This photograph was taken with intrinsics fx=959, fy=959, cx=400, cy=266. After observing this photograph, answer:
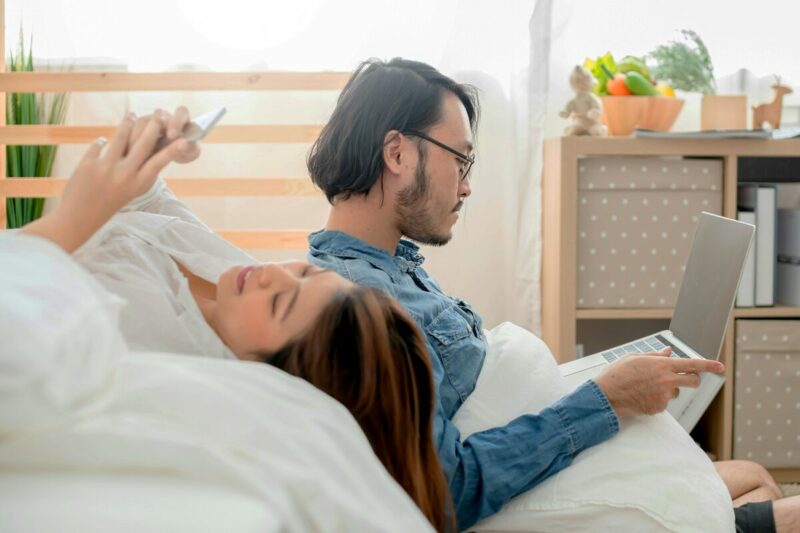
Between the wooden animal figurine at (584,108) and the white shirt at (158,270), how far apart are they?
1411 millimetres

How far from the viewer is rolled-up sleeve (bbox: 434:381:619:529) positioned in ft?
3.48

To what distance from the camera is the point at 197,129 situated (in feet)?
2.87

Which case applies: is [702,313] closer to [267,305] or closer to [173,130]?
[267,305]

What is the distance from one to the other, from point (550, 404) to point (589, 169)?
1302 mm

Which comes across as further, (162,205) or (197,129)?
(162,205)

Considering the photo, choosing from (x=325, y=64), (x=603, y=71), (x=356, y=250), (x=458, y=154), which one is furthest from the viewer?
(x=325, y=64)

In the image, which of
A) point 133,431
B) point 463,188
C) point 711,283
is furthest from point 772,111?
point 133,431

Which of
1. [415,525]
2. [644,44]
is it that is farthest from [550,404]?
[644,44]

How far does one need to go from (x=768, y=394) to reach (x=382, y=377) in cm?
175

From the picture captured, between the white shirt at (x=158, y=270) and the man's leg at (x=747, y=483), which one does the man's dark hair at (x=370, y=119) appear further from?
the man's leg at (x=747, y=483)

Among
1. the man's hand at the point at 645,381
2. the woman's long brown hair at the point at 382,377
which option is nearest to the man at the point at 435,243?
the man's hand at the point at 645,381

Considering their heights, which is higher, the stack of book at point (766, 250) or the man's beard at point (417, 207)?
the man's beard at point (417, 207)

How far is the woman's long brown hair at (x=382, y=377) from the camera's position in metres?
0.88

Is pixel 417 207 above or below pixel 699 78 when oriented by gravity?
below
